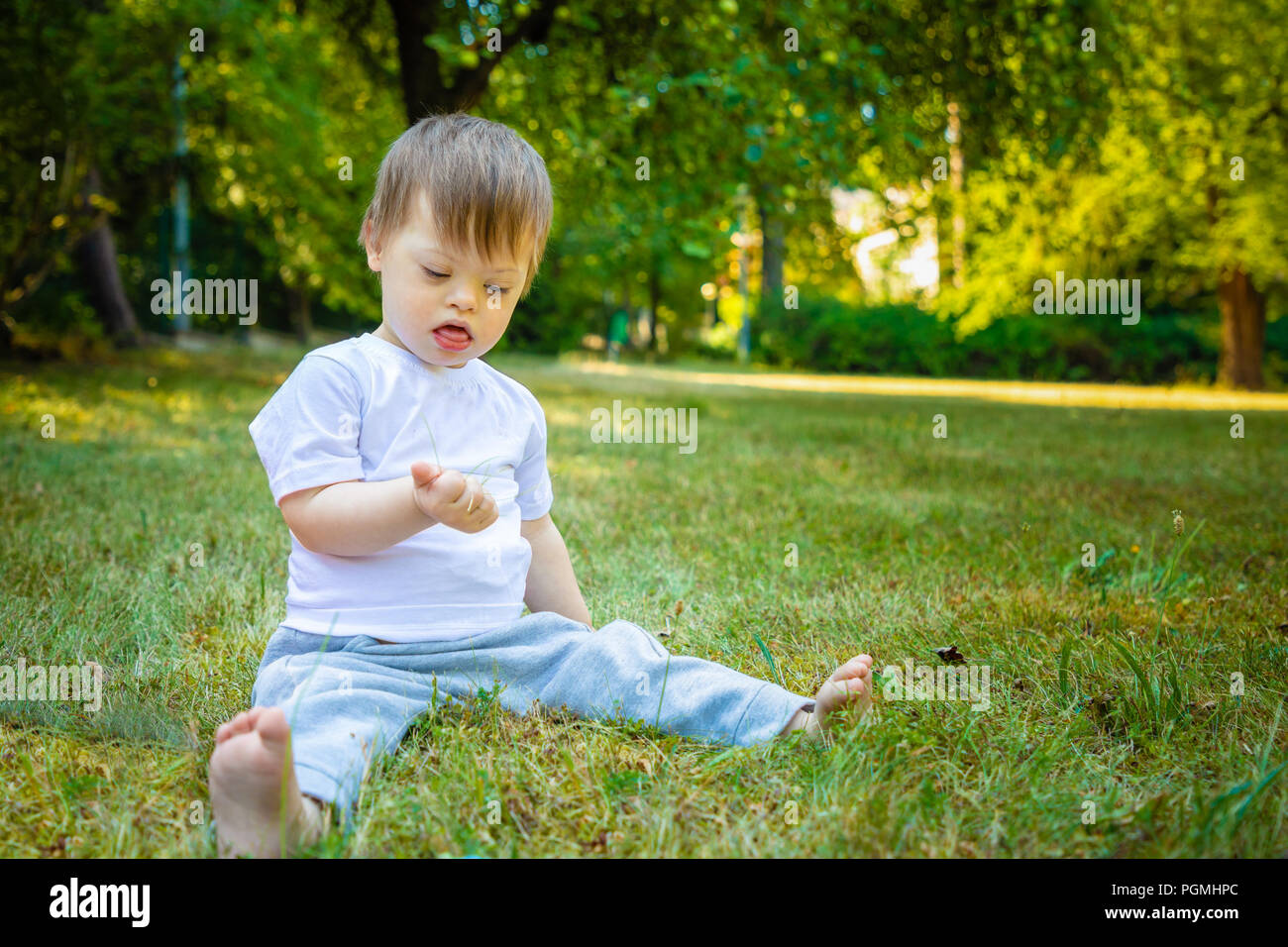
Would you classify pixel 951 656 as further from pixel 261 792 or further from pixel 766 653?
pixel 261 792

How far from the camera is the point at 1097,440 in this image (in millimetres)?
7324

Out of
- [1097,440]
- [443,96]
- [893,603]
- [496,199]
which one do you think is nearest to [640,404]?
[443,96]

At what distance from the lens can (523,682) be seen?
75.2 inches

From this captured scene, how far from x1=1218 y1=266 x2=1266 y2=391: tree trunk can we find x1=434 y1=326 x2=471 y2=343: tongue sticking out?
18111mm

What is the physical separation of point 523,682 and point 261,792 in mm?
645

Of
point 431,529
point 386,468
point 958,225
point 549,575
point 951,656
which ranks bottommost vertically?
point 951,656

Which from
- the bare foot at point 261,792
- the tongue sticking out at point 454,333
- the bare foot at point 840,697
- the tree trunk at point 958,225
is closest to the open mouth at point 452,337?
the tongue sticking out at point 454,333

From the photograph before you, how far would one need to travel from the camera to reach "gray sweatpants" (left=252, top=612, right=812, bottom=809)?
1.67 meters

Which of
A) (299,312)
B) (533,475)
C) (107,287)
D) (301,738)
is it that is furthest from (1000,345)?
(301,738)

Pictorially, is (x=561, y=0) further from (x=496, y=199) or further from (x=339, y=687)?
(x=339, y=687)

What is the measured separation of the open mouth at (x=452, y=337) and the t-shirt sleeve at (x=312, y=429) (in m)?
0.18

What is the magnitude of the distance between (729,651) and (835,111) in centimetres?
529

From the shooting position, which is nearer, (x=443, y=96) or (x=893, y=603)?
(x=893, y=603)
